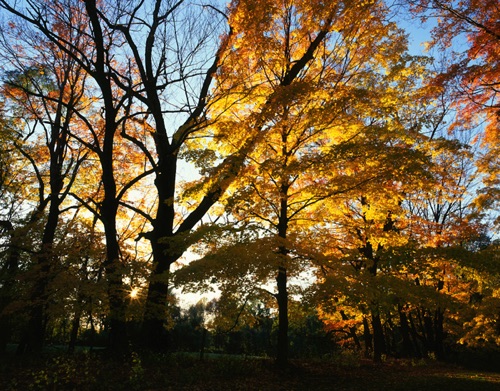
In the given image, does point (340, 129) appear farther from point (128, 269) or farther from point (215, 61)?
point (128, 269)

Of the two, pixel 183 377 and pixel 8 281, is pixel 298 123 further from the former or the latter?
pixel 8 281

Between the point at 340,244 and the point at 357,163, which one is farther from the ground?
the point at 357,163

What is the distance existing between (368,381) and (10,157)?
19114 millimetres

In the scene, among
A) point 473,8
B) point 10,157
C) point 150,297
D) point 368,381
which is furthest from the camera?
point 10,157

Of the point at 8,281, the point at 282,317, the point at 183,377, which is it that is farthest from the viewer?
the point at 8,281

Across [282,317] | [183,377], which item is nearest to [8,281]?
[183,377]

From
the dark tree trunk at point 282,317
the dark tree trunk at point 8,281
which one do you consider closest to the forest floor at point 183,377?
the dark tree trunk at point 282,317

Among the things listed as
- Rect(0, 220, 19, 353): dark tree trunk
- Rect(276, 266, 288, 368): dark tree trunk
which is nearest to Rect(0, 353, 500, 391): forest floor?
Rect(276, 266, 288, 368): dark tree trunk


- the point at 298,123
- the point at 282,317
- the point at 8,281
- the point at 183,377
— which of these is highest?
the point at 298,123

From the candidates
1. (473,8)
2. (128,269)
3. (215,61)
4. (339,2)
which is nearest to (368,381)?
(128,269)

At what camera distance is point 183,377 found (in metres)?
8.52

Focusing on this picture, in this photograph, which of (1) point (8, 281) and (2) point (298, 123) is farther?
(1) point (8, 281)

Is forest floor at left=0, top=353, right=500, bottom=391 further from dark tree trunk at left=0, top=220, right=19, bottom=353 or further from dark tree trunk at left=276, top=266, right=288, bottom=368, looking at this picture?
dark tree trunk at left=0, top=220, right=19, bottom=353

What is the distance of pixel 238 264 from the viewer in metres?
8.32
